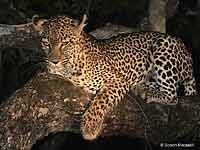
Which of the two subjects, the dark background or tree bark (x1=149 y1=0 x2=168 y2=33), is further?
the dark background

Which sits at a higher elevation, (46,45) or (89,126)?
(46,45)

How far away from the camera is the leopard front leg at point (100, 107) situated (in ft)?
23.1

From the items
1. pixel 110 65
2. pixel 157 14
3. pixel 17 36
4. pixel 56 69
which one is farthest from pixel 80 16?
pixel 56 69

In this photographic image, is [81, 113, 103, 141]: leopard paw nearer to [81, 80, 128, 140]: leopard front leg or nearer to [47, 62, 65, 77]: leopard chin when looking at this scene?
[81, 80, 128, 140]: leopard front leg

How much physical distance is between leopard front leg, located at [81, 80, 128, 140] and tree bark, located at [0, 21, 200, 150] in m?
0.13

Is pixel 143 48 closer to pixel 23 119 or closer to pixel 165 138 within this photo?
pixel 165 138

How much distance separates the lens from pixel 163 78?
793cm

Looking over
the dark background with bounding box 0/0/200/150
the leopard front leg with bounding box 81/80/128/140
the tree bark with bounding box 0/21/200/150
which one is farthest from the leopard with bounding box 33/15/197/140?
the dark background with bounding box 0/0/200/150

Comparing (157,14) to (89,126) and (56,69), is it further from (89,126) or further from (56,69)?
(89,126)

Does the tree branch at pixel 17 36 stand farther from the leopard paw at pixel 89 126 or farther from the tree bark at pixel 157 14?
the leopard paw at pixel 89 126

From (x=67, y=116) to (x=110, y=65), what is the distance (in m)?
0.92

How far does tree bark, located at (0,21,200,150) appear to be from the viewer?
6.82 metres

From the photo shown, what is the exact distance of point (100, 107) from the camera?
23.6 feet

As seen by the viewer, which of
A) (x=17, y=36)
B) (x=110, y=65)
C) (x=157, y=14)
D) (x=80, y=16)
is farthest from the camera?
(x=80, y=16)
